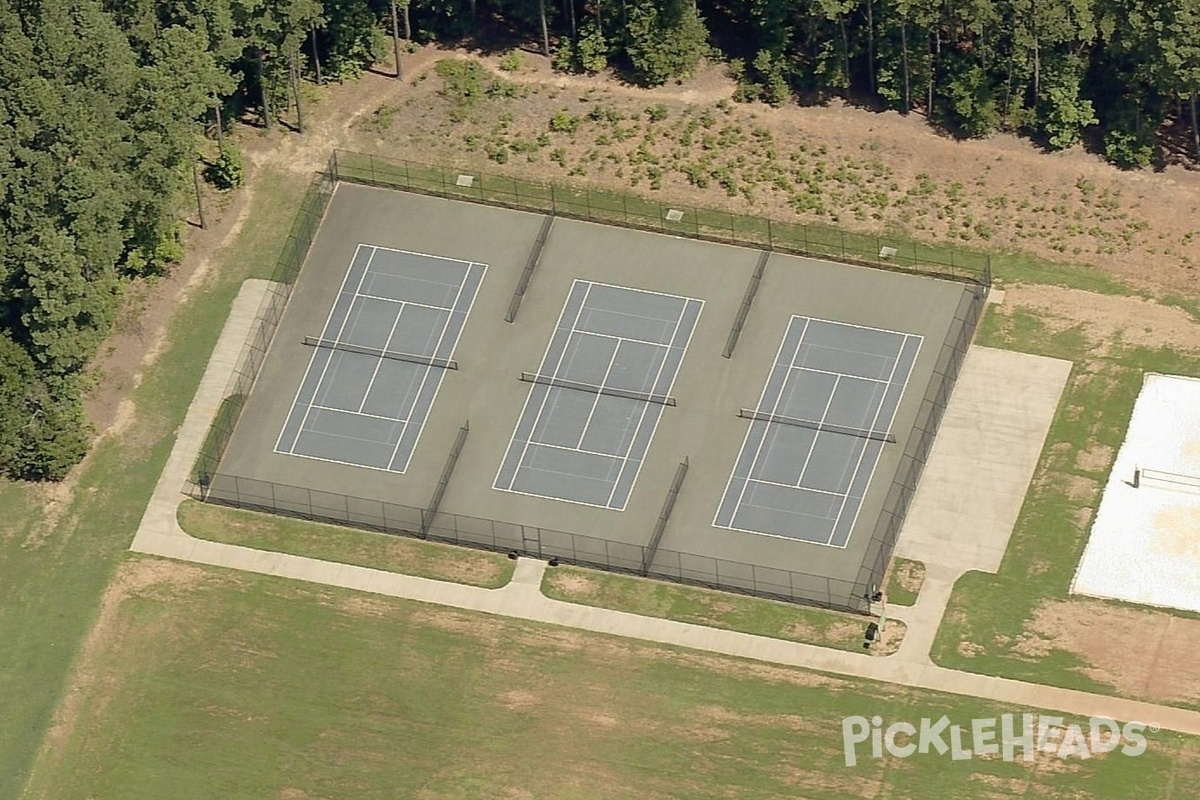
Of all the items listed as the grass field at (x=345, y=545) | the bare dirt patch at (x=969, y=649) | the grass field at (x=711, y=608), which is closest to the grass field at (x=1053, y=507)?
the bare dirt patch at (x=969, y=649)

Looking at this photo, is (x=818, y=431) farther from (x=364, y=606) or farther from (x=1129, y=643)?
(x=364, y=606)

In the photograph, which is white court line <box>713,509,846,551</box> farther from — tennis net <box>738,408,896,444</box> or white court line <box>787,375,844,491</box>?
tennis net <box>738,408,896,444</box>

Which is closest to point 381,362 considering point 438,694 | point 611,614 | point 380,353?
point 380,353

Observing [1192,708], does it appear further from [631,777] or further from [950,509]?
[631,777]

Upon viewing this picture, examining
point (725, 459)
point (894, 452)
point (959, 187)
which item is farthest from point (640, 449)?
point (959, 187)

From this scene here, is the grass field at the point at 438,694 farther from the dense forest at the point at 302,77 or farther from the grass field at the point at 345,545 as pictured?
the dense forest at the point at 302,77

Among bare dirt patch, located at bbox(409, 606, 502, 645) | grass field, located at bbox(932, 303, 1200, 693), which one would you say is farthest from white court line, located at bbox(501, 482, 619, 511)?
grass field, located at bbox(932, 303, 1200, 693)
